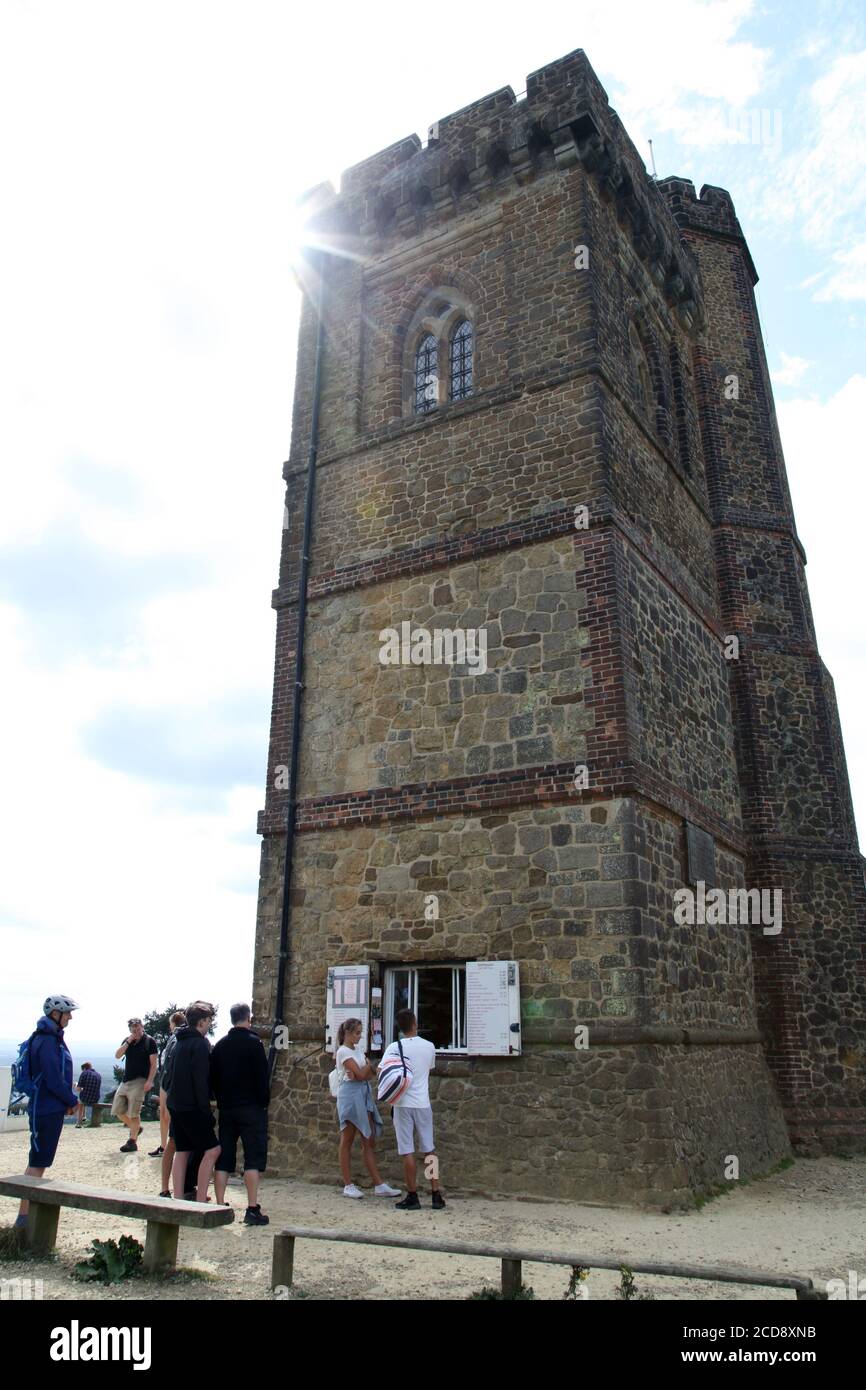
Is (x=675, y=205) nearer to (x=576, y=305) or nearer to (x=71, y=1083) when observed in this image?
(x=576, y=305)

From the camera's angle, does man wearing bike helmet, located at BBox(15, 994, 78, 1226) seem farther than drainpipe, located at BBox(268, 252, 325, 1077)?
No

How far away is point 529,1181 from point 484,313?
35.1ft

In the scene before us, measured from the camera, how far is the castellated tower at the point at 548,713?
380 inches

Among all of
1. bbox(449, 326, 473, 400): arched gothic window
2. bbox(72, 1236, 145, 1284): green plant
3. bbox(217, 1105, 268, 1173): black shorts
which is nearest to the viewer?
bbox(72, 1236, 145, 1284): green plant

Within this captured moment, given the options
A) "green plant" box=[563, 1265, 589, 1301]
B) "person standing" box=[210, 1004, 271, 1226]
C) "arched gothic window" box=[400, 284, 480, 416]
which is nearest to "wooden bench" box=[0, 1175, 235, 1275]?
"person standing" box=[210, 1004, 271, 1226]

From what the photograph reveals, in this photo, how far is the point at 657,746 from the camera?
11.0 meters

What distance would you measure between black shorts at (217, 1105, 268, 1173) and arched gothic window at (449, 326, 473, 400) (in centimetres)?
957

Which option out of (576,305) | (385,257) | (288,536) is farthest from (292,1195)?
(385,257)

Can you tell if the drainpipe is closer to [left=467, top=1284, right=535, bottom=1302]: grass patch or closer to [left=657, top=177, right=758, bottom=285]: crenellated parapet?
[left=467, top=1284, right=535, bottom=1302]: grass patch

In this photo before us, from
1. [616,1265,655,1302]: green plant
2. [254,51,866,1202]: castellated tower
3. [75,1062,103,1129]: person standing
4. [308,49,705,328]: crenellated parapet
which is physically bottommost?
[616,1265,655,1302]: green plant

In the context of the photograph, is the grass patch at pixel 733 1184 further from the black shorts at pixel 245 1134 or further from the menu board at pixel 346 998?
the black shorts at pixel 245 1134

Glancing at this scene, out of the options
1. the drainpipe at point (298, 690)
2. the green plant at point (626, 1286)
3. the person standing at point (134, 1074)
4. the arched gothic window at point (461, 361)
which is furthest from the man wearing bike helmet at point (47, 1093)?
the arched gothic window at point (461, 361)

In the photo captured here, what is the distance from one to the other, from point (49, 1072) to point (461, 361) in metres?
10.5

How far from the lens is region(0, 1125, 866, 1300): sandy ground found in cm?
579
